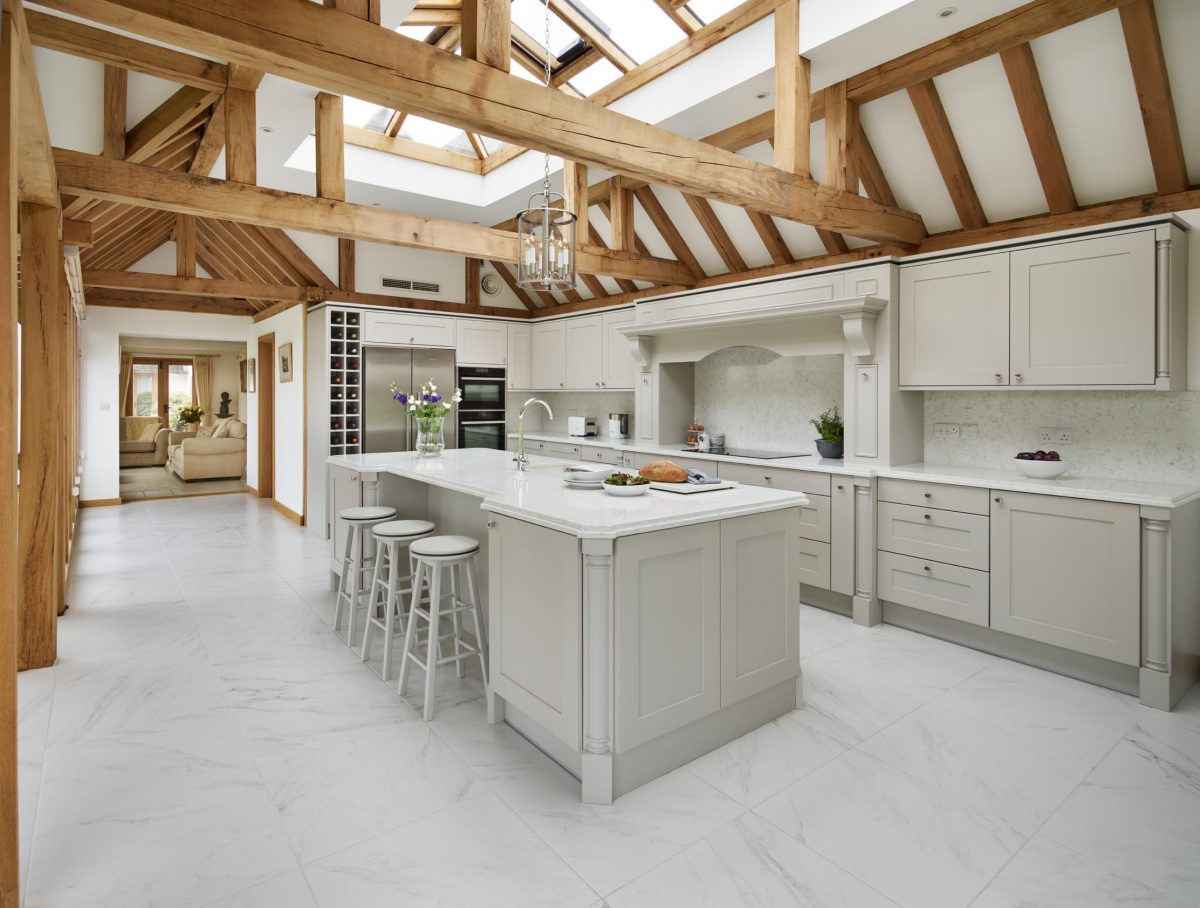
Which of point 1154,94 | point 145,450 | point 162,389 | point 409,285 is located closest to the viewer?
point 1154,94

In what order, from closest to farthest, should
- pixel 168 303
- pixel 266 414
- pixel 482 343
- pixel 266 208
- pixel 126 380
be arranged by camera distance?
pixel 266 208, pixel 482 343, pixel 168 303, pixel 266 414, pixel 126 380

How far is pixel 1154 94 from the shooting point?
316cm

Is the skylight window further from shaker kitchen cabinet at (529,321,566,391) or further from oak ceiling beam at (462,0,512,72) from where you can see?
shaker kitchen cabinet at (529,321,566,391)

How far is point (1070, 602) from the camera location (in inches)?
131

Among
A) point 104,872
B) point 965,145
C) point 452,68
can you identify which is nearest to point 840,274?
point 965,145

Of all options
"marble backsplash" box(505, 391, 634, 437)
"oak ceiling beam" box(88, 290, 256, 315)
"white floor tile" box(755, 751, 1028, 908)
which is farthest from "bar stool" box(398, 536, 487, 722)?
"oak ceiling beam" box(88, 290, 256, 315)

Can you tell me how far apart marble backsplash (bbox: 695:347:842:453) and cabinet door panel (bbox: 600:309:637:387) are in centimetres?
73

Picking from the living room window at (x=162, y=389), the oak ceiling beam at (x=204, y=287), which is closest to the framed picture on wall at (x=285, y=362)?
the oak ceiling beam at (x=204, y=287)

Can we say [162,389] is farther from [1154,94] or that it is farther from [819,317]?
[1154,94]

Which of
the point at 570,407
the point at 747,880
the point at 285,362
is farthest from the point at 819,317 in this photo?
the point at 285,362

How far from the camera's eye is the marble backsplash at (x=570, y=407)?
7289 millimetres

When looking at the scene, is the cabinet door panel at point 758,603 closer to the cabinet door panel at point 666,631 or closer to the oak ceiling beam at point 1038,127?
the cabinet door panel at point 666,631

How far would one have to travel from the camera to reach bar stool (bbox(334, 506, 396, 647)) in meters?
3.89

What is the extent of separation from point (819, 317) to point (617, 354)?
2.48m
